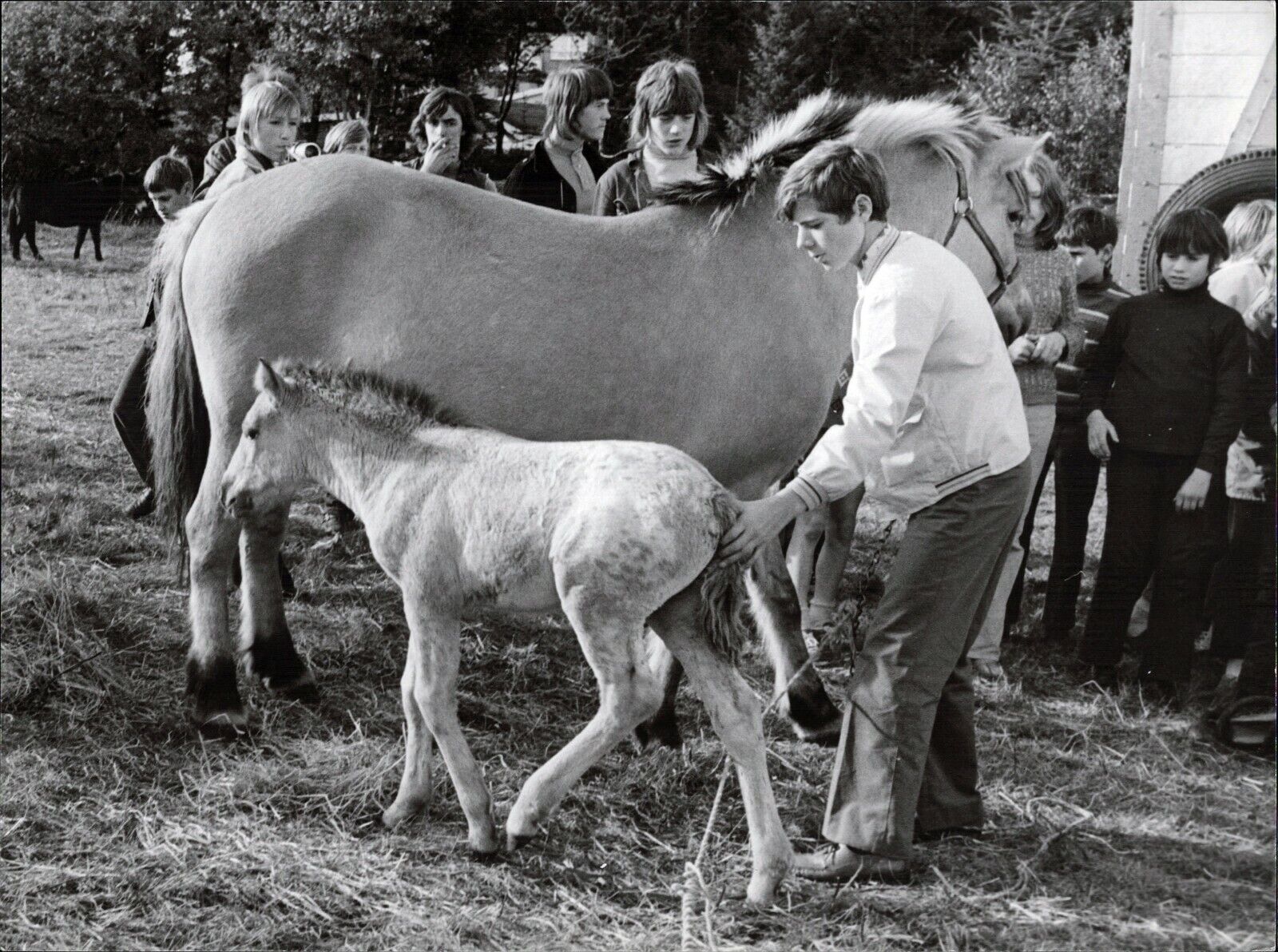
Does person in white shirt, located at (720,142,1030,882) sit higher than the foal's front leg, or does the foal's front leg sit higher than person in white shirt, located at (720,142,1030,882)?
person in white shirt, located at (720,142,1030,882)

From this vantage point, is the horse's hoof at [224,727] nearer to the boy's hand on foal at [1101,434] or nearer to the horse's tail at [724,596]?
the horse's tail at [724,596]

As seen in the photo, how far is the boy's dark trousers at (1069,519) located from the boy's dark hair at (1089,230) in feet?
2.82

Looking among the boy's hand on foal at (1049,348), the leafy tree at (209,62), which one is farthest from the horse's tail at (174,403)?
the leafy tree at (209,62)

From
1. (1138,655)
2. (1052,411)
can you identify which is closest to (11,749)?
(1052,411)

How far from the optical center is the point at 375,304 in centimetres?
388

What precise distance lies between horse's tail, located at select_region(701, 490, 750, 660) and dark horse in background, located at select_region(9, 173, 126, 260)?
10642mm

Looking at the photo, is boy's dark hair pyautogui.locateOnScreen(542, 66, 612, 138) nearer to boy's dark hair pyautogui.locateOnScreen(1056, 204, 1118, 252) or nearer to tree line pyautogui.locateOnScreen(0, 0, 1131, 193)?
boy's dark hair pyautogui.locateOnScreen(1056, 204, 1118, 252)

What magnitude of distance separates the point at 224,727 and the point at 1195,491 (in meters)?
3.73

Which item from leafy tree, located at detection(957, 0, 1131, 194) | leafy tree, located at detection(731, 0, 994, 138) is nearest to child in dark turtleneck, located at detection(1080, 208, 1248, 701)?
leafy tree, located at detection(731, 0, 994, 138)

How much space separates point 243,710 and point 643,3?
25.2 ft

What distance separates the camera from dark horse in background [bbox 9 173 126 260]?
39.0 feet

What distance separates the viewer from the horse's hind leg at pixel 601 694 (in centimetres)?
293

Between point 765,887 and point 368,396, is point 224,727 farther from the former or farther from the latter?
point 765,887

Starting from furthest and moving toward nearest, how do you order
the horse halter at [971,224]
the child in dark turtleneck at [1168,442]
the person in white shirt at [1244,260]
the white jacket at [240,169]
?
1. the person in white shirt at [1244,260]
2. the white jacket at [240,169]
3. the child in dark turtleneck at [1168,442]
4. the horse halter at [971,224]
